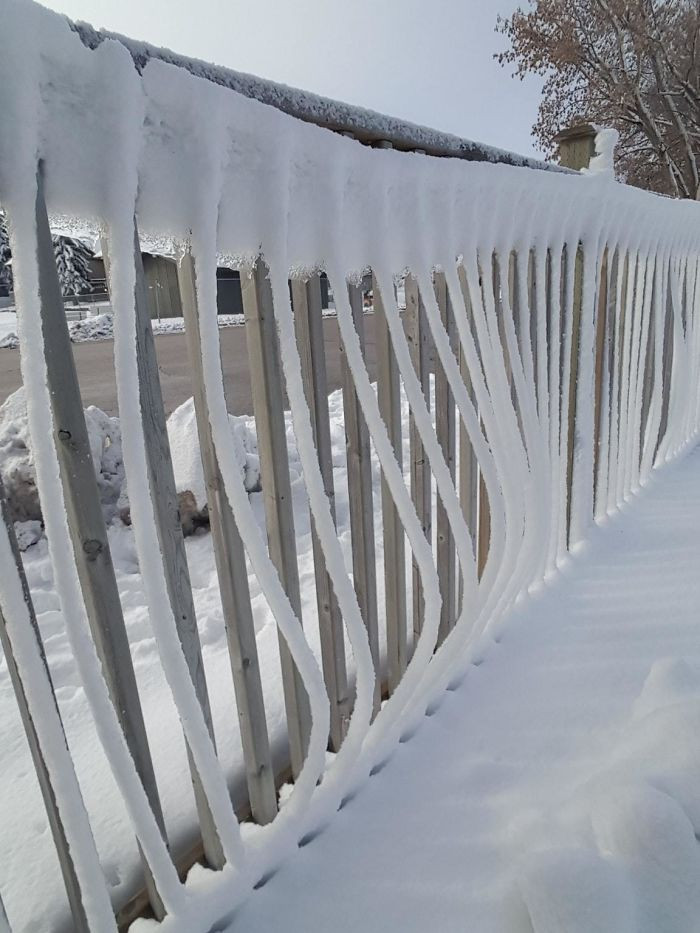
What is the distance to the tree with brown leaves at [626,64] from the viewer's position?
11938mm

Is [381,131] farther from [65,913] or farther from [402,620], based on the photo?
[65,913]

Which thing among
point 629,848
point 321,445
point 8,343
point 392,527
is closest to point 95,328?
point 8,343

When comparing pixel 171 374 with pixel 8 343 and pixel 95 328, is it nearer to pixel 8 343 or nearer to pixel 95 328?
pixel 8 343

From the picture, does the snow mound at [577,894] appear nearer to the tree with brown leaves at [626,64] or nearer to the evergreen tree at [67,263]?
the evergreen tree at [67,263]

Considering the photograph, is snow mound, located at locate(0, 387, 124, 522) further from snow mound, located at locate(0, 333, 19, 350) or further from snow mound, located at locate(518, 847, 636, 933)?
snow mound, located at locate(0, 333, 19, 350)

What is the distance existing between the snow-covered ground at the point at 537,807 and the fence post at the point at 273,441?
0.97ft

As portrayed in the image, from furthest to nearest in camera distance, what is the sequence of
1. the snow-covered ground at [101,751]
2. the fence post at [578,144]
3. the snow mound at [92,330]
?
the snow mound at [92,330], the fence post at [578,144], the snow-covered ground at [101,751]

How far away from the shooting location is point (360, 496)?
5.23ft

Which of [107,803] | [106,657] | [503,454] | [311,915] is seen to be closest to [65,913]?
[107,803]

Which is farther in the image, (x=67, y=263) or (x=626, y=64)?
(x=626, y=64)

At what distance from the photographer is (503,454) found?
1695 mm

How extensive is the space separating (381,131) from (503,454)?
3.07ft

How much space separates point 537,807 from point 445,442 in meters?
1.09

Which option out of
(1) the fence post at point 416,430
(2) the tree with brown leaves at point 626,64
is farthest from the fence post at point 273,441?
(2) the tree with brown leaves at point 626,64
